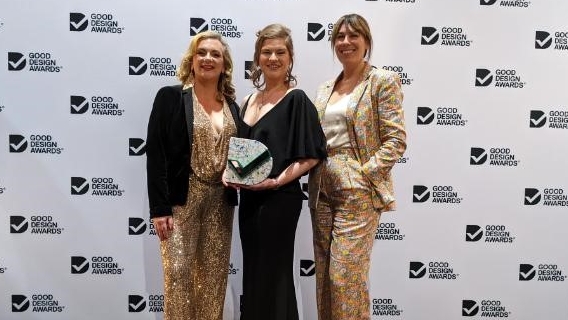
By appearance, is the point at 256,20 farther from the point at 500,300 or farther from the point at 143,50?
the point at 500,300

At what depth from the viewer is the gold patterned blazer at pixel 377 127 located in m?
2.38

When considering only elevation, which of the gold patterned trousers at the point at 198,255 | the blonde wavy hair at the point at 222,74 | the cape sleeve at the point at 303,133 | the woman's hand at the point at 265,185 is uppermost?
the blonde wavy hair at the point at 222,74

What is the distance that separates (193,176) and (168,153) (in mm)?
177

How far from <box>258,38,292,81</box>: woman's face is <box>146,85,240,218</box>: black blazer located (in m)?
0.46

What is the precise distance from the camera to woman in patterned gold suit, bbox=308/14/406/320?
93.9 inches

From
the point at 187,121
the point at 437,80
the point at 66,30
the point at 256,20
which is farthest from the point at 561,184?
A: the point at 66,30

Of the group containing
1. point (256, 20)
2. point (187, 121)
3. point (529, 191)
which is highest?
point (256, 20)

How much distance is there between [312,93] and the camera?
10.5 ft

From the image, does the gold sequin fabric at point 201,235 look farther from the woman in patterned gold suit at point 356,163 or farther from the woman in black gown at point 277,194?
the woman in patterned gold suit at point 356,163

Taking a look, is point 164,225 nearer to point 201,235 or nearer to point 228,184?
point 201,235

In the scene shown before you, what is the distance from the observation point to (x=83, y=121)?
312cm

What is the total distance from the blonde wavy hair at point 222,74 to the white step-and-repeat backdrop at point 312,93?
60 cm

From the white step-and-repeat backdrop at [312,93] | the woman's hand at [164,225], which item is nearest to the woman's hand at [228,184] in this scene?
the woman's hand at [164,225]

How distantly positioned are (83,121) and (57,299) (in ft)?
4.13
